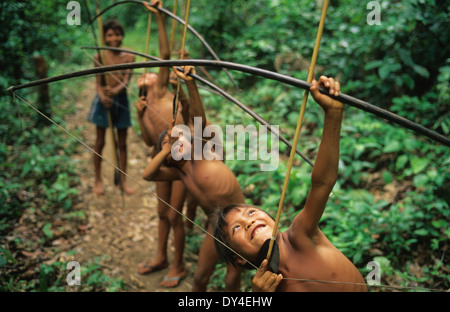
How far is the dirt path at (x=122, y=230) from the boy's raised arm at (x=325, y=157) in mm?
2263

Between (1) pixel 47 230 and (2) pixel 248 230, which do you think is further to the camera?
(1) pixel 47 230

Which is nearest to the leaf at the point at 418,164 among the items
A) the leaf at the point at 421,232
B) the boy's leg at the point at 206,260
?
the leaf at the point at 421,232

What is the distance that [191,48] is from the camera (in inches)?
336

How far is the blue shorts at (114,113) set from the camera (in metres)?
4.44

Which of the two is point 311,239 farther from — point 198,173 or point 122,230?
point 122,230

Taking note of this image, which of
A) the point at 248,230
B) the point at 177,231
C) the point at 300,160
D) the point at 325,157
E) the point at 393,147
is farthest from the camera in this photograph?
the point at 300,160

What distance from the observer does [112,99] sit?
4.34 metres

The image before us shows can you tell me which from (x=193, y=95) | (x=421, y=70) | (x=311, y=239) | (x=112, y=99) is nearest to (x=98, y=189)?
(x=112, y=99)

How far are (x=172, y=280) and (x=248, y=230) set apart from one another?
1.91 metres

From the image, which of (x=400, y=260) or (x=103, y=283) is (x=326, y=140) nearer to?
(x=400, y=260)

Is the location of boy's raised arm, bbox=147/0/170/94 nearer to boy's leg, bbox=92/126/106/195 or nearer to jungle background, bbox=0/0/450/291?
jungle background, bbox=0/0/450/291

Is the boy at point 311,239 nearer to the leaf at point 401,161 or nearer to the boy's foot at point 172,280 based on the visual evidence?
the boy's foot at point 172,280

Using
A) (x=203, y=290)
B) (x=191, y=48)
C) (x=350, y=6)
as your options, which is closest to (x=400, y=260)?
(x=203, y=290)
